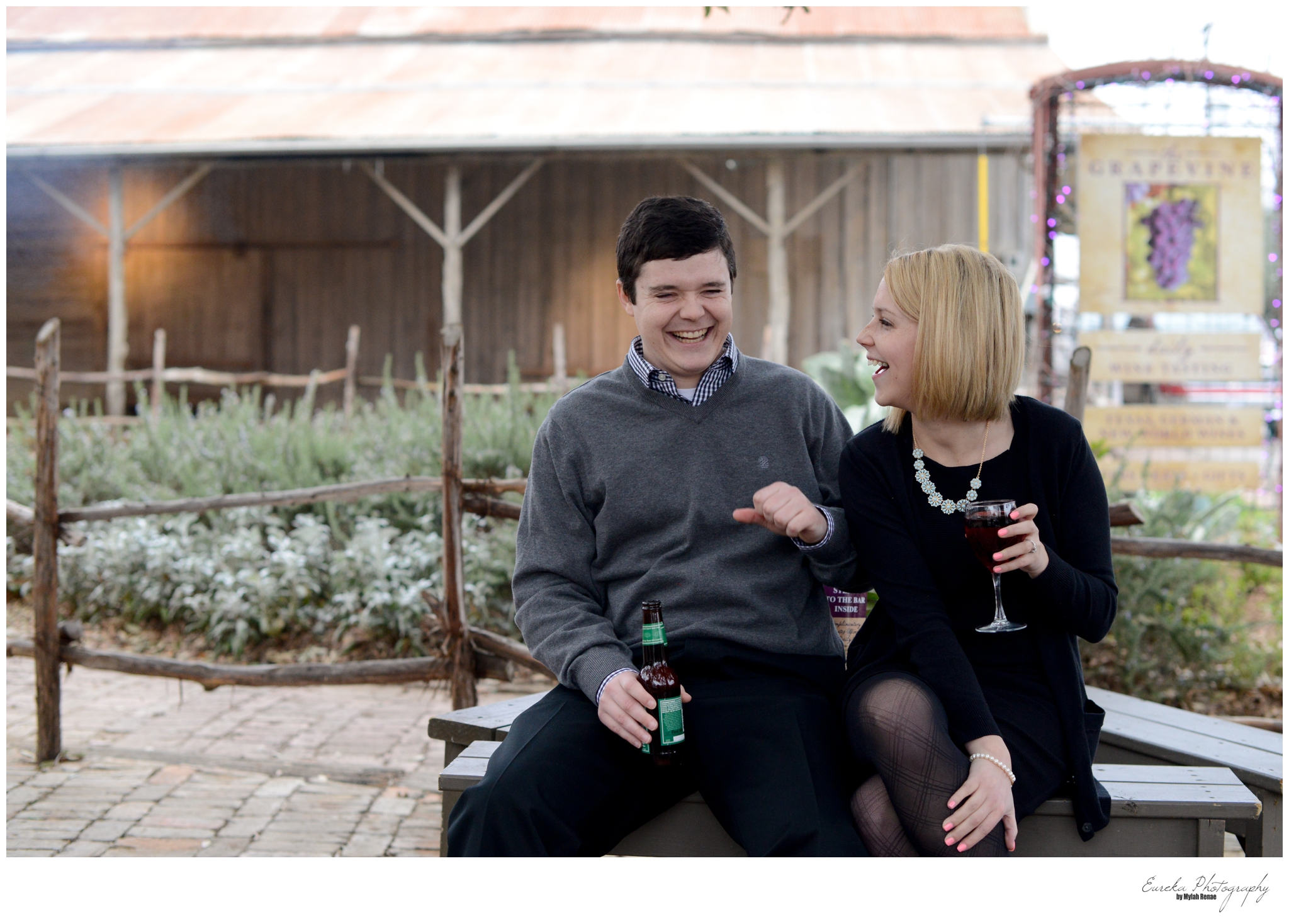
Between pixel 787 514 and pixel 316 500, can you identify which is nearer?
pixel 787 514

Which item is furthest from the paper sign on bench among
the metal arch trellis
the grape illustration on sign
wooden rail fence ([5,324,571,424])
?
wooden rail fence ([5,324,571,424])

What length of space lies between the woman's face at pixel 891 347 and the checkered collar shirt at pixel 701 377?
13.5 inches

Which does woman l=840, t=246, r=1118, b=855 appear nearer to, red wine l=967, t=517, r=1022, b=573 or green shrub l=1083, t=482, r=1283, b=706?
red wine l=967, t=517, r=1022, b=573

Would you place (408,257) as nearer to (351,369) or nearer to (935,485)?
(351,369)

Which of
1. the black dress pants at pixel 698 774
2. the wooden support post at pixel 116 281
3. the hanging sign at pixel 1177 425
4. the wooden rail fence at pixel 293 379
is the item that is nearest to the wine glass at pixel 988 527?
the black dress pants at pixel 698 774

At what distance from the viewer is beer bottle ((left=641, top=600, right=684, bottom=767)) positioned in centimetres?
218

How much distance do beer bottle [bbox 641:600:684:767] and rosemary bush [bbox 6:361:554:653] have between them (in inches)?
144

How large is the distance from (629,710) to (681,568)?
0.36 meters

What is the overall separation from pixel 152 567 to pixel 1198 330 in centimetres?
652

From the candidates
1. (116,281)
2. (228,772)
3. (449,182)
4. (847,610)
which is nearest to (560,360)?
(449,182)

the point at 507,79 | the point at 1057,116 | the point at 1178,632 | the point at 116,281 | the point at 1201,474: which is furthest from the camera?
the point at 507,79

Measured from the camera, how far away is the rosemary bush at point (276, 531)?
597cm

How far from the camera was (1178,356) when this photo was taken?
22.9 feet

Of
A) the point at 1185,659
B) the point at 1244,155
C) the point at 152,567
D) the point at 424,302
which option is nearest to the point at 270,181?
the point at 424,302
